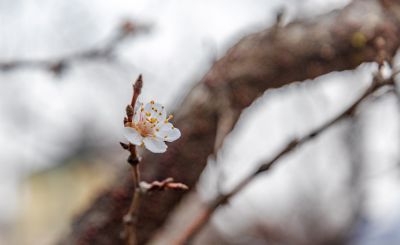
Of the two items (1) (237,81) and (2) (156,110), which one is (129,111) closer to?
(2) (156,110)

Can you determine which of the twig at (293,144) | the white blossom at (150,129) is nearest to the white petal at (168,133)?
the white blossom at (150,129)

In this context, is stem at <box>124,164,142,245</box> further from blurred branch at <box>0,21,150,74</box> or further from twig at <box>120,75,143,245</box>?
blurred branch at <box>0,21,150,74</box>

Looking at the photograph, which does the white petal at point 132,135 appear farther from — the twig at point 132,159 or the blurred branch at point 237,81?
the blurred branch at point 237,81

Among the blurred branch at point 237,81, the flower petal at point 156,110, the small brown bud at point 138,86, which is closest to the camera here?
the small brown bud at point 138,86

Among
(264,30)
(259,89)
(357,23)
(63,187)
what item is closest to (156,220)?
(259,89)

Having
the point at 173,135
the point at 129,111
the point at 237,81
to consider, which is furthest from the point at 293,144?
the point at 237,81

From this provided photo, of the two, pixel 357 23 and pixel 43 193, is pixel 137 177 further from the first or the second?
pixel 43 193

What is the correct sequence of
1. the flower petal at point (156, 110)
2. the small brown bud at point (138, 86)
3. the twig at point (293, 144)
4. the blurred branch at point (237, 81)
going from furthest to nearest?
the blurred branch at point (237, 81)
the twig at point (293, 144)
the flower petal at point (156, 110)
the small brown bud at point (138, 86)

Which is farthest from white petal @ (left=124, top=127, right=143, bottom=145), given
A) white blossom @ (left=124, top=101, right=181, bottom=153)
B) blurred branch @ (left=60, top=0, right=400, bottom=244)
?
blurred branch @ (left=60, top=0, right=400, bottom=244)
